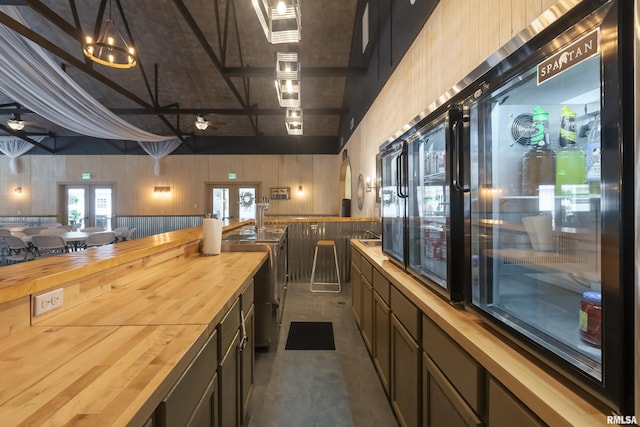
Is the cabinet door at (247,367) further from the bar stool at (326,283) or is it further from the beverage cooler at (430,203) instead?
the bar stool at (326,283)

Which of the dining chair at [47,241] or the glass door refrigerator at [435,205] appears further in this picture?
the dining chair at [47,241]

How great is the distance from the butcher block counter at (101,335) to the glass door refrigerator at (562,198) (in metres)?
1.00

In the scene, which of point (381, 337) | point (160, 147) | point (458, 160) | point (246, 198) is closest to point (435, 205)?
point (458, 160)

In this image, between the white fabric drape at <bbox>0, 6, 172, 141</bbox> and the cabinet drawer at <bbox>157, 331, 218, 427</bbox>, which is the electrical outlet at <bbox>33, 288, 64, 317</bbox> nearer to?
the cabinet drawer at <bbox>157, 331, 218, 427</bbox>

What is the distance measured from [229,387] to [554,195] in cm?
156

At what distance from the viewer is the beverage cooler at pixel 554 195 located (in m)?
0.61

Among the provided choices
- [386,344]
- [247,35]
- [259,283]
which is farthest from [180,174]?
[386,344]

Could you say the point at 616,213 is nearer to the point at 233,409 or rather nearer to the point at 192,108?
the point at 233,409

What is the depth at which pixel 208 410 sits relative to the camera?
1111 millimetres

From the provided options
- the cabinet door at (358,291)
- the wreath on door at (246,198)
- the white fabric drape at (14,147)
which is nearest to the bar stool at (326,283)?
the cabinet door at (358,291)

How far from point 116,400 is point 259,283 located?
2281 millimetres

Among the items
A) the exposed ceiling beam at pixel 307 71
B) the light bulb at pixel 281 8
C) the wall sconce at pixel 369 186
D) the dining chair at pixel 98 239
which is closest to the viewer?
the light bulb at pixel 281 8

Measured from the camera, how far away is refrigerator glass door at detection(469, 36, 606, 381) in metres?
0.82

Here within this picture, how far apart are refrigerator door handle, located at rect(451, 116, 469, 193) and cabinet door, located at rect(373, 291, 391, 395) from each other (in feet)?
3.42
